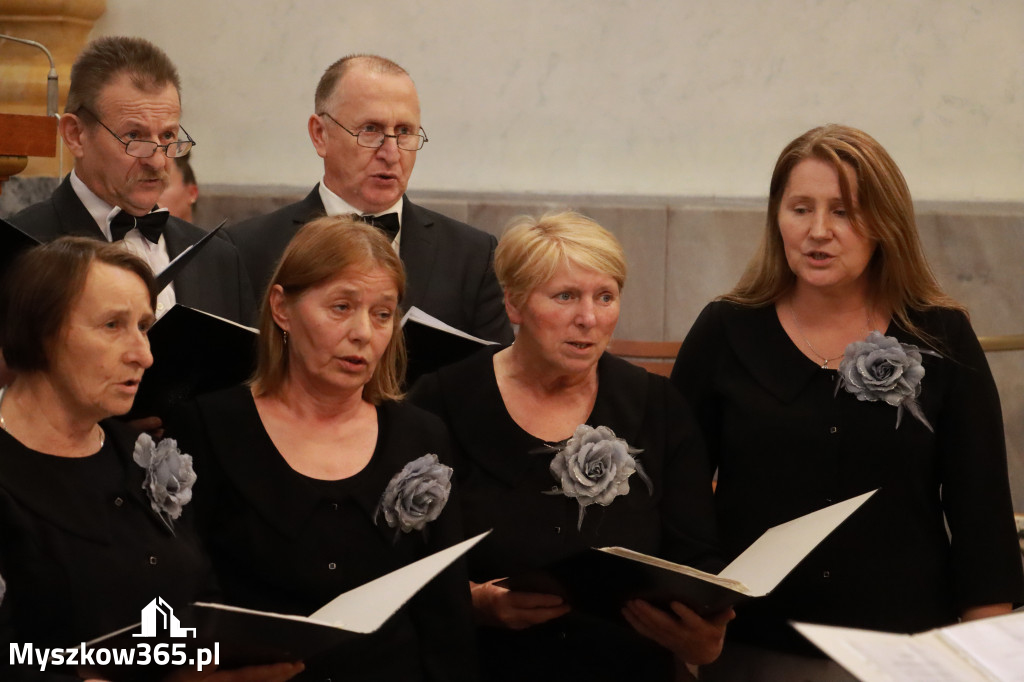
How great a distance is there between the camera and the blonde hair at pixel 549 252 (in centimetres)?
285

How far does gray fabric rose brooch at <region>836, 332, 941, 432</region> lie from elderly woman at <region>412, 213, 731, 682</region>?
373 millimetres

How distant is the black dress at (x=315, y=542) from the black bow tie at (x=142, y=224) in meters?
0.79

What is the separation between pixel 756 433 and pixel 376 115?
4.96 ft

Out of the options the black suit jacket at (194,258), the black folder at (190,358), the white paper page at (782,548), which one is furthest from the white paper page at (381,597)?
the black suit jacket at (194,258)

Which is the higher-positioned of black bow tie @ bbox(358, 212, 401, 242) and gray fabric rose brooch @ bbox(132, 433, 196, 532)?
black bow tie @ bbox(358, 212, 401, 242)

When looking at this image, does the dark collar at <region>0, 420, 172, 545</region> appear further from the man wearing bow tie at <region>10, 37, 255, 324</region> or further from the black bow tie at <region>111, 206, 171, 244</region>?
the black bow tie at <region>111, 206, 171, 244</region>

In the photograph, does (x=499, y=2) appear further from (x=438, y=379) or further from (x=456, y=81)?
(x=438, y=379)

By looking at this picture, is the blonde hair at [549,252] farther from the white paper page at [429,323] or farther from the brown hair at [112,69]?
the brown hair at [112,69]

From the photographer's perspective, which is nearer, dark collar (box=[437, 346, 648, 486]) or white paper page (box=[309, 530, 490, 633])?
white paper page (box=[309, 530, 490, 633])

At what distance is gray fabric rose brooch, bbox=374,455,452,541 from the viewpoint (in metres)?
2.53

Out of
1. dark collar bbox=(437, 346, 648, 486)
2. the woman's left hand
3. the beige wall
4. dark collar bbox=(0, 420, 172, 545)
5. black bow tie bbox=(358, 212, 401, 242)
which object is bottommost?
the woman's left hand

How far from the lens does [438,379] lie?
116 inches

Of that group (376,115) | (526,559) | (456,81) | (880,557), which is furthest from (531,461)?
(456,81)
